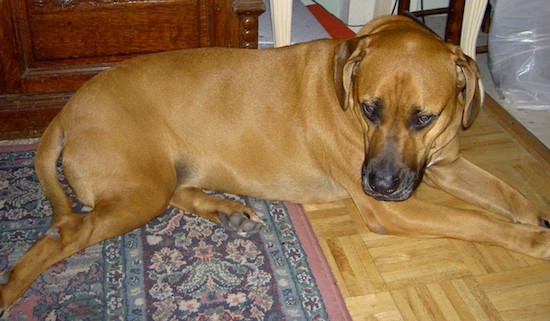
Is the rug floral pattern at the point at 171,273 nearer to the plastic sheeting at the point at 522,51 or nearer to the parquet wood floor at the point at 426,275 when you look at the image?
the parquet wood floor at the point at 426,275

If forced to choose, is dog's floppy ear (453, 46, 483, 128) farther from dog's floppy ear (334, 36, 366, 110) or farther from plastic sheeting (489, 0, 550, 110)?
plastic sheeting (489, 0, 550, 110)

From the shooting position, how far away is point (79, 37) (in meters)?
3.32

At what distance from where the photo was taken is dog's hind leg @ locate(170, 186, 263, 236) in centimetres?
281

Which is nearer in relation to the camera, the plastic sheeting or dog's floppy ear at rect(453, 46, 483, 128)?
dog's floppy ear at rect(453, 46, 483, 128)

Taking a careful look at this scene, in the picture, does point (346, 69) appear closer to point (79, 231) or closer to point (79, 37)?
point (79, 231)

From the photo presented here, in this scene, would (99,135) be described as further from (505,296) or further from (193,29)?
(505,296)

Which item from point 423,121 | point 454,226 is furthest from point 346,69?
point 454,226

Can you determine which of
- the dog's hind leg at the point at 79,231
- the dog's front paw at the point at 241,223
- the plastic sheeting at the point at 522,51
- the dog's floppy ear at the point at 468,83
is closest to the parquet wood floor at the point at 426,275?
the dog's front paw at the point at 241,223

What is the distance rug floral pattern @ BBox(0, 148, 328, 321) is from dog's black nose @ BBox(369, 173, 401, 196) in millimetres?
447

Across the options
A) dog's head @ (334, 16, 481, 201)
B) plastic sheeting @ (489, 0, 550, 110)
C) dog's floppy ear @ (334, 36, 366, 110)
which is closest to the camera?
dog's head @ (334, 16, 481, 201)

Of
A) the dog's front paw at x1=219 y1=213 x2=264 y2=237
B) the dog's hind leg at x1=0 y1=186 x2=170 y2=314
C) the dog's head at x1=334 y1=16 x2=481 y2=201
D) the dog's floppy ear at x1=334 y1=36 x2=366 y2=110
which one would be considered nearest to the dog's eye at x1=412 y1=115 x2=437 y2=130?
the dog's head at x1=334 y1=16 x2=481 y2=201

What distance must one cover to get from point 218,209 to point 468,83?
117cm

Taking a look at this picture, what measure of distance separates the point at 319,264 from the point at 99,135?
103 cm

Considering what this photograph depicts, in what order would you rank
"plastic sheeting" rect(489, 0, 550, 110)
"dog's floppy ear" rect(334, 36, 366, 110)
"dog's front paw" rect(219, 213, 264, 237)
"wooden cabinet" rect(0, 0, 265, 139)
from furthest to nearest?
"plastic sheeting" rect(489, 0, 550, 110) < "wooden cabinet" rect(0, 0, 265, 139) < "dog's front paw" rect(219, 213, 264, 237) < "dog's floppy ear" rect(334, 36, 366, 110)
